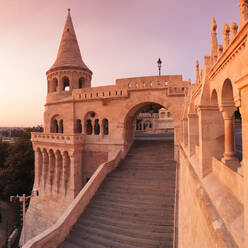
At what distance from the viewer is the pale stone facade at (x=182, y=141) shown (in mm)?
2357

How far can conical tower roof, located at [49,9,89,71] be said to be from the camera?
20.0m

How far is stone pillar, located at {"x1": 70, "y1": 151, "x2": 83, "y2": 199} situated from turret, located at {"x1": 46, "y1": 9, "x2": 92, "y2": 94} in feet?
25.6

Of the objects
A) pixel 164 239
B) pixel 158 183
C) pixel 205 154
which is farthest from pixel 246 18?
pixel 158 183

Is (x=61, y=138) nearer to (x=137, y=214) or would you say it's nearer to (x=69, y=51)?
(x=137, y=214)

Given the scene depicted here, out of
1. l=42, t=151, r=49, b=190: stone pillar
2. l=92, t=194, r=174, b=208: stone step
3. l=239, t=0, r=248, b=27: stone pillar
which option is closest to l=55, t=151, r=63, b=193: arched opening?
l=42, t=151, r=49, b=190: stone pillar

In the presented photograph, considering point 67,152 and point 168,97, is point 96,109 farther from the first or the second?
point 168,97

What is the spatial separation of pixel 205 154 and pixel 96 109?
13326 millimetres

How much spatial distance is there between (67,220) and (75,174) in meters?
7.09

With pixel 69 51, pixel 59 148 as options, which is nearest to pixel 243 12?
pixel 59 148

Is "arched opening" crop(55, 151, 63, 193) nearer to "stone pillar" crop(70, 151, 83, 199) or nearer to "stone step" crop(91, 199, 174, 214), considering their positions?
"stone pillar" crop(70, 151, 83, 199)

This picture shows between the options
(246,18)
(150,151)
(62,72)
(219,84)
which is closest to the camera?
(246,18)

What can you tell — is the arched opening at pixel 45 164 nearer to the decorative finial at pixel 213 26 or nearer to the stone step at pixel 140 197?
the stone step at pixel 140 197

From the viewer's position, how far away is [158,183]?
10906mm

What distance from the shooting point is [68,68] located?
19641 millimetres
